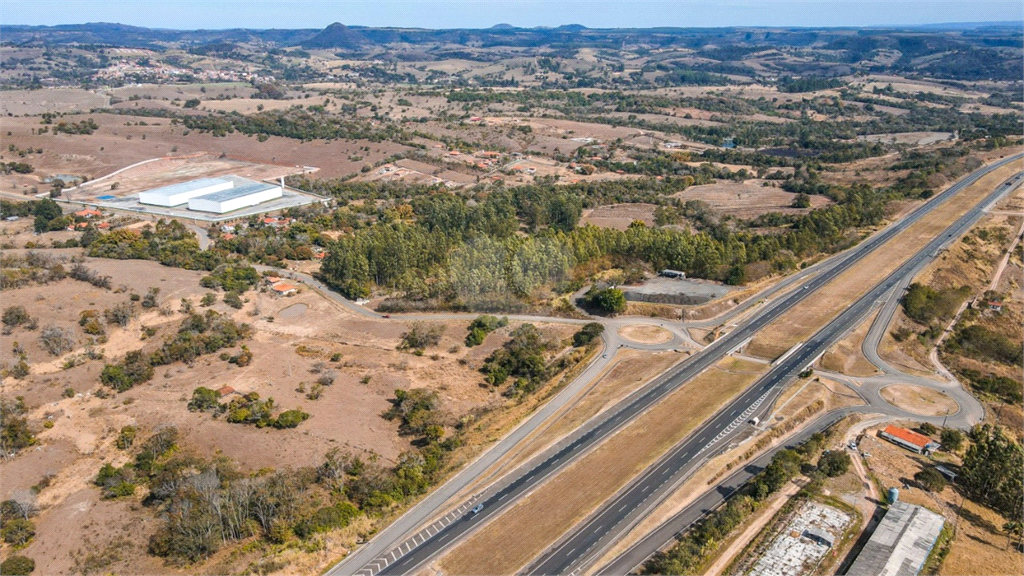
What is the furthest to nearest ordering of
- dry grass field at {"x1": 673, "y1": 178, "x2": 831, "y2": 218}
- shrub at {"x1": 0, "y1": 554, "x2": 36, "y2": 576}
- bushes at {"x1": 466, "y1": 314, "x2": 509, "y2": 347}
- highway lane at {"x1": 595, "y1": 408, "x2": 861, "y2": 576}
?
dry grass field at {"x1": 673, "y1": 178, "x2": 831, "y2": 218} → bushes at {"x1": 466, "y1": 314, "x2": 509, "y2": 347} → highway lane at {"x1": 595, "y1": 408, "x2": 861, "y2": 576} → shrub at {"x1": 0, "y1": 554, "x2": 36, "y2": 576}

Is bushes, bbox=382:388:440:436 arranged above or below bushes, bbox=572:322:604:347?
below

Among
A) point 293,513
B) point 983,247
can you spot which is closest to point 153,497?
point 293,513

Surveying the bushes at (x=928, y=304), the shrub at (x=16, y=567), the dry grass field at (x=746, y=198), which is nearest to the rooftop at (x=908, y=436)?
the bushes at (x=928, y=304)

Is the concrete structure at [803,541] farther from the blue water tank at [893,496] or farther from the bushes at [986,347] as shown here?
the bushes at [986,347]

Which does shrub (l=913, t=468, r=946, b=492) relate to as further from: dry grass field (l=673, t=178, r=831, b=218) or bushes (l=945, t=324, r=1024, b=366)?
dry grass field (l=673, t=178, r=831, b=218)

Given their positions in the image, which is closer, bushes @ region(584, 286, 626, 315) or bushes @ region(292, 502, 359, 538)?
bushes @ region(292, 502, 359, 538)

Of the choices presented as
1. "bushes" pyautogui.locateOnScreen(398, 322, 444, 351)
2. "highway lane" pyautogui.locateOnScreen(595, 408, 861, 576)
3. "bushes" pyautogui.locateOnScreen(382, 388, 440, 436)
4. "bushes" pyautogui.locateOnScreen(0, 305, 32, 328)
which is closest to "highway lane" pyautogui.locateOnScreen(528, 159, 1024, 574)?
"highway lane" pyautogui.locateOnScreen(595, 408, 861, 576)

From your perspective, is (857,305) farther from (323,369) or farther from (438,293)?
(323,369)
